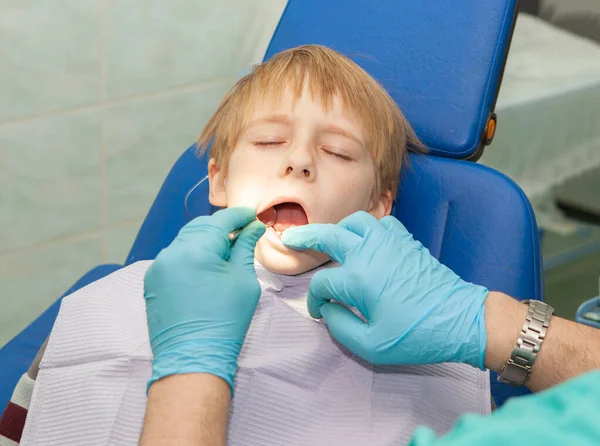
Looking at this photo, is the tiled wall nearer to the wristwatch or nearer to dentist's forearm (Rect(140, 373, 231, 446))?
dentist's forearm (Rect(140, 373, 231, 446))

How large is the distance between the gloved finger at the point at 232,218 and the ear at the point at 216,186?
25 cm

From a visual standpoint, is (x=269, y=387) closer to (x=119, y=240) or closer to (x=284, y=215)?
(x=284, y=215)

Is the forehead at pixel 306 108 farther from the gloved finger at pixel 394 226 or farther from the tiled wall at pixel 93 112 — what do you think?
the tiled wall at pixel 93 112

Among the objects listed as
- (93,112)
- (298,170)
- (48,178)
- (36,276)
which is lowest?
(36,276)

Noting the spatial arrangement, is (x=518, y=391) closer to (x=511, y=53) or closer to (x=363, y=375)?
(x=363, y=375)

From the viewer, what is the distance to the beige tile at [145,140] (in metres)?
2.61

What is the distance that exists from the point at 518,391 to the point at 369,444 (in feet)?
1.39

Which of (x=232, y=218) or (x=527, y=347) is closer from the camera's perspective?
(x=527, y=347)

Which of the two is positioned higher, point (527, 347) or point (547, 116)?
point (527, 347)

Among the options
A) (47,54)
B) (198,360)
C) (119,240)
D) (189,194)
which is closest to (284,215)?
(189,194)

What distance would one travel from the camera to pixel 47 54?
2367 mm

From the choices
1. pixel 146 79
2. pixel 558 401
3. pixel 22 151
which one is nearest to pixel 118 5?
pixel 146 79

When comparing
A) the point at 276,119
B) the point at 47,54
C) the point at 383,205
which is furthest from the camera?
the point at 47,54

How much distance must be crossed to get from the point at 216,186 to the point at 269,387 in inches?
20.0
